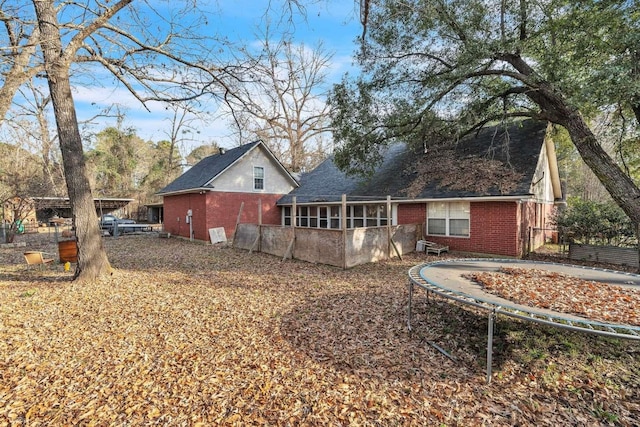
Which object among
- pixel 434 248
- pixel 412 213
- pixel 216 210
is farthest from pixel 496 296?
pixel 216 210

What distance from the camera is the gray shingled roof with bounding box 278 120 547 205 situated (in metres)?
11.5

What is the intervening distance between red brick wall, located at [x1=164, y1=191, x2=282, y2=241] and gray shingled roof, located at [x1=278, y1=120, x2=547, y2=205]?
7.83 feet

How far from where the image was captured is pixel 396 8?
35.2 feet

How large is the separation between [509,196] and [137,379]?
1149cm

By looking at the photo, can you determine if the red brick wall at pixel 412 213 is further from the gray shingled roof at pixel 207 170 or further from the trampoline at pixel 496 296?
the gray shingled roof at pixel 207 170

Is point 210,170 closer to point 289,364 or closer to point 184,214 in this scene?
point 184,214

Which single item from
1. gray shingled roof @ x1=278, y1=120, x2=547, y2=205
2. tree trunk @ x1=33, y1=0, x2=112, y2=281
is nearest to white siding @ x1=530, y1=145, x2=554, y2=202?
gray shingled roof @ x1=278, y1=120, x2=547, y2=205

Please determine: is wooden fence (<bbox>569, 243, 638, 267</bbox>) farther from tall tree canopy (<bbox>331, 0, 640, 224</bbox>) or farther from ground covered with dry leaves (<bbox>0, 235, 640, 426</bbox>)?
ground covered with dry leaves (<bbox>0, 235, 640, 426</bbox>)

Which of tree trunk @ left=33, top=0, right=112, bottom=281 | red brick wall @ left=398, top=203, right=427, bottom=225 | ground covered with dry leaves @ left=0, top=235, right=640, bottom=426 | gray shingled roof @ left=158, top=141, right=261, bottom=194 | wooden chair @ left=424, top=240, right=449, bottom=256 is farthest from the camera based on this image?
gray shingled roof @ left=158, top=141, right=261, bottom=194

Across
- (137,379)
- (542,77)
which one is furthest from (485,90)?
(137,379)

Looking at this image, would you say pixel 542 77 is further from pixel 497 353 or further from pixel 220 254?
pixel 220 254

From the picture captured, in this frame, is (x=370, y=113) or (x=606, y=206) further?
(x=370, y=113)

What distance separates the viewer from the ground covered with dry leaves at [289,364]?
3031mm

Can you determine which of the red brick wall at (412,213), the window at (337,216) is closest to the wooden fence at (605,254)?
the red brick wall at (412,213)
